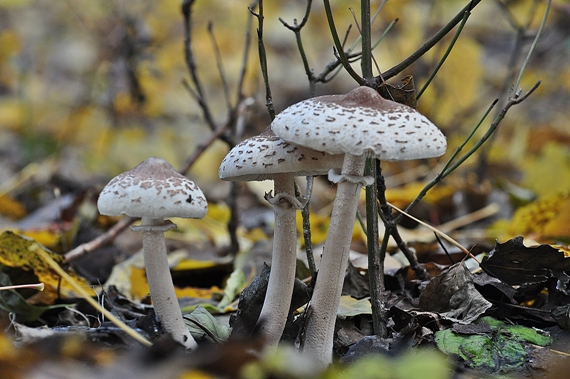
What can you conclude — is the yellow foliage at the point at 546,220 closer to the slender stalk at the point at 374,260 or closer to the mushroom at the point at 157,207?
the slender stalk at the point at 374,260

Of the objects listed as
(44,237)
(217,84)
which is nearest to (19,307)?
(44,237)

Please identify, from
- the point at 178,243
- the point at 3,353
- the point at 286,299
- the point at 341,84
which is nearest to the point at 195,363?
the point at 3,353

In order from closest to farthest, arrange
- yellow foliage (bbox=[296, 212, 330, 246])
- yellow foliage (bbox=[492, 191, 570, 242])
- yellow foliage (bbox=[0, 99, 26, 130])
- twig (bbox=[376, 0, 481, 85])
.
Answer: twig (bbox=[376, 0, 481, 85])
yellow foliage (bbox=[492, 191, 570, 242])
yellow foliage (bbox=[296, 212, 330, 246])
yellow foliage (bbox=[0, 99, 26, 130])

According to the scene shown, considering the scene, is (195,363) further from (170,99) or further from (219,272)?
(170,99)

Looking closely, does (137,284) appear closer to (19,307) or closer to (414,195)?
(19,307)

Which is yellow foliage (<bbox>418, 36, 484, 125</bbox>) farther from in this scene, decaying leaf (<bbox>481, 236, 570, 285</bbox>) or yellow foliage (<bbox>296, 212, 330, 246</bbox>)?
decaying leaf (<bbox>481, 236, 570, 285</bbox>)

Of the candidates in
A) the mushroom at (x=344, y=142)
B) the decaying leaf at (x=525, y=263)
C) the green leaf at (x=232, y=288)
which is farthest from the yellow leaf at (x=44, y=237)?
the decaying leaf at (x=525, y=263)

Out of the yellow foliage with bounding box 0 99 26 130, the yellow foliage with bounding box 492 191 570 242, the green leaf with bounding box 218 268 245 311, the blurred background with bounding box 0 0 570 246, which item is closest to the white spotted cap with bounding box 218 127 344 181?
the green leaf with bounding box 218 268 245 311
